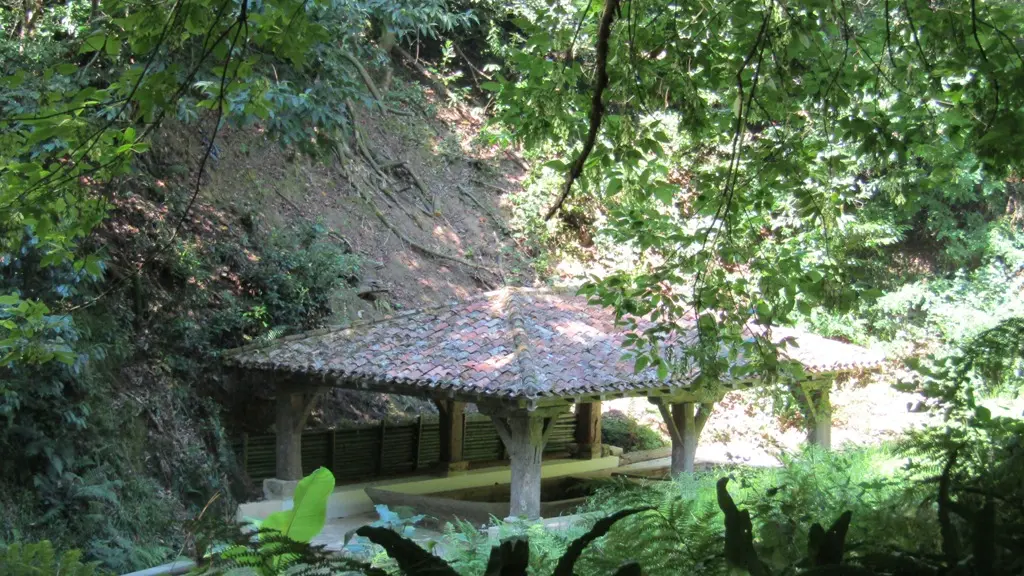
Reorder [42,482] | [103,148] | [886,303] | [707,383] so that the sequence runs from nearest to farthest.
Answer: [103,148] < [707,383] < [42,482] < [886,303]

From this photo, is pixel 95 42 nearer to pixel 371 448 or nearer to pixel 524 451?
pixel 524 451

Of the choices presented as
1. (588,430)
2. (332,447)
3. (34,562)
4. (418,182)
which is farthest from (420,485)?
(34,562)

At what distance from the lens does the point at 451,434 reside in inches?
468

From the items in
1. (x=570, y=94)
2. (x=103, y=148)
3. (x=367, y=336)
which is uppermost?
(x=570, y=94)

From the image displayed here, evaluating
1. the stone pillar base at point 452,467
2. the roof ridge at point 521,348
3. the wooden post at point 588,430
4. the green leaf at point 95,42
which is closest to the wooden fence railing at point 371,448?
the stone pillar base at point 452,467

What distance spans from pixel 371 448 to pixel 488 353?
2.90 m

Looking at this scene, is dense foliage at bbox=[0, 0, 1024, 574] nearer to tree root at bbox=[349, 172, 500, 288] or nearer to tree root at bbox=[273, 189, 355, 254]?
tree root at bbox=[273, 189, 355, 254]

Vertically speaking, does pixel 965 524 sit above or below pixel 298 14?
below

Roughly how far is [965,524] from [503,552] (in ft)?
2.52

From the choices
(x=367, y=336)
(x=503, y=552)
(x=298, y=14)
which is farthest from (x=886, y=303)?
(x=503, y=552)

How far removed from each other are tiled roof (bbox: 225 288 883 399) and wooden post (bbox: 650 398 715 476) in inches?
48.3

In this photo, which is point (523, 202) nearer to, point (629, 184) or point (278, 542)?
point (629, 184)

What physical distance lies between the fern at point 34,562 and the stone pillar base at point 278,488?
8094mm

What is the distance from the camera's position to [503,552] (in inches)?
48.3
